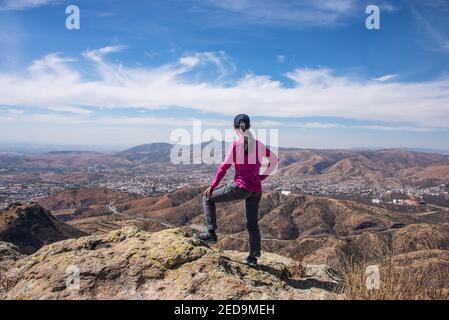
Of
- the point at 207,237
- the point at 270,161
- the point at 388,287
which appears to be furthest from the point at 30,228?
the point at 388,287

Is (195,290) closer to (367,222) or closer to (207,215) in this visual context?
(207,215)

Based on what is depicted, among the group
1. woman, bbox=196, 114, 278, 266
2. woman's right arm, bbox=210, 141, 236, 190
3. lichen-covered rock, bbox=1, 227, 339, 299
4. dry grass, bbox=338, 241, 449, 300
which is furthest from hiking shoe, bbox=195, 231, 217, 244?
dry grass, bbox=338, 241, 449, 300

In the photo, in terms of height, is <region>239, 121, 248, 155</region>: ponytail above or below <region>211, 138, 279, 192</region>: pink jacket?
above

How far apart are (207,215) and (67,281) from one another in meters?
2.85

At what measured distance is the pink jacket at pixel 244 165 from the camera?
6566 mm

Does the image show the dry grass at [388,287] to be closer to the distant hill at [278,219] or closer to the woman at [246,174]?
the woman at [246,174]

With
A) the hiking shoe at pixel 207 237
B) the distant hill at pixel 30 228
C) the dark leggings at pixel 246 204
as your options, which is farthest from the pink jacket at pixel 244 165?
the distant hill at pixel 30 228

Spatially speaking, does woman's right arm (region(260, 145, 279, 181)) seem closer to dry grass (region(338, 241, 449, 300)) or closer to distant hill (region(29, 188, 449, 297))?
dry grass (region(338, 241, 449, 300))

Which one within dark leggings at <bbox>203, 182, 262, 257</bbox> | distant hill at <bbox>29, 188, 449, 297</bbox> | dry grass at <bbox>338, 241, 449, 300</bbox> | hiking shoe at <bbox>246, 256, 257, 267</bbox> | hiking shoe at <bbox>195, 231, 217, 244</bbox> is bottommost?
distant hill at <bbox>29, 188, 449, 297</bbox>

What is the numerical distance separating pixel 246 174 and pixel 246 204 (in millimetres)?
684

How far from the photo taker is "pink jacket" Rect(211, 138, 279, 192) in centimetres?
657

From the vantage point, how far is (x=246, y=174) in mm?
6711

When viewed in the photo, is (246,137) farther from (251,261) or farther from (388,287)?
(388,287)
